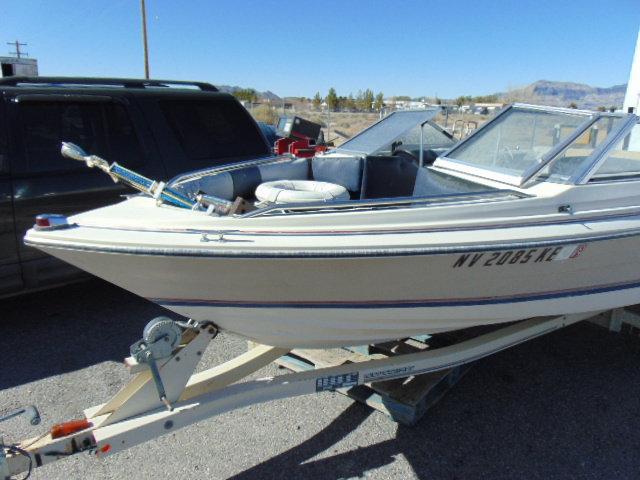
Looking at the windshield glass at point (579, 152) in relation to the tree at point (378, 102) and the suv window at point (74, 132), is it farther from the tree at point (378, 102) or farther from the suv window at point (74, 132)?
the tree at point (378, 102)

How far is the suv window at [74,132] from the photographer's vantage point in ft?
12.4

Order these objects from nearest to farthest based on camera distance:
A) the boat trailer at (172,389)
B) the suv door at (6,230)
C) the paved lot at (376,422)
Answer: the boat trailer at (172,389) < the paved lot at (376,422) < the suv door at (6,230)

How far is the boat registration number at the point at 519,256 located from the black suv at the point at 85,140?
283 cm

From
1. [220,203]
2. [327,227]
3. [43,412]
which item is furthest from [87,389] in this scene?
[327,227]

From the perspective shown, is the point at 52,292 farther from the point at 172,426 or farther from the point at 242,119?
the point at 172,426

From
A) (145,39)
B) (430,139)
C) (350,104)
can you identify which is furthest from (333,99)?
(430,139)

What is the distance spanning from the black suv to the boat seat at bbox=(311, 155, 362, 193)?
49.2 inches

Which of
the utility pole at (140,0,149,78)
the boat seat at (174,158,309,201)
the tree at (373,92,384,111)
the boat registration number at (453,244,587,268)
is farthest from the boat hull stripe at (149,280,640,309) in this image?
the tree at (373,92,384,111)

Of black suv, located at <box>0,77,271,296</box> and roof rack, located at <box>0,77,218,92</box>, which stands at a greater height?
roof rack, located at <box>0,77,218,92</box>

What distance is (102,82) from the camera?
4.56 meters

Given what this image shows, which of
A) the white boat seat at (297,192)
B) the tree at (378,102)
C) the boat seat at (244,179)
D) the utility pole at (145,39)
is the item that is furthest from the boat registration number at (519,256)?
the tree at (378,102)

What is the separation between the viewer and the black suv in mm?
3670

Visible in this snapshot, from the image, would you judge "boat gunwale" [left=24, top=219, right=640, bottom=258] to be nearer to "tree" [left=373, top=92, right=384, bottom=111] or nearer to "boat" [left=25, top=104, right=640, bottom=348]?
"boat" [left=25, top=104, right=640, bottom=348]

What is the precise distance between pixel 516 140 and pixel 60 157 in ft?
10.9
